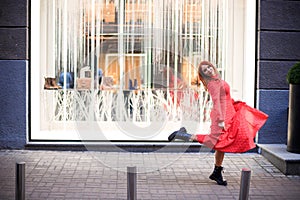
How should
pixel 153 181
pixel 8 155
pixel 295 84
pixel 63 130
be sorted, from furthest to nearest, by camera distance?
1. pixel 63 130
2. pixel 8 155
3. pixel 295 84
4. pixel 153 181

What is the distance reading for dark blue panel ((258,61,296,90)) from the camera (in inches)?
396

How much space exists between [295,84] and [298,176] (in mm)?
1477

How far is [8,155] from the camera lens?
31.4ft

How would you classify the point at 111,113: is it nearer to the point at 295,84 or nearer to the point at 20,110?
the point at 20,110

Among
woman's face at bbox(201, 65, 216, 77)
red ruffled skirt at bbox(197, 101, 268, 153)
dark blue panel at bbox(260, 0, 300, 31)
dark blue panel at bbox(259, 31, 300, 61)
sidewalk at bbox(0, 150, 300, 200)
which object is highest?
dark blue panel at bbox(260, 0, 300, 31)

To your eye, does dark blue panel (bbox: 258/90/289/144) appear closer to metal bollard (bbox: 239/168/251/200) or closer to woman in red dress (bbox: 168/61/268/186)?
woman in red dress (bbox: 168/61/268/186)

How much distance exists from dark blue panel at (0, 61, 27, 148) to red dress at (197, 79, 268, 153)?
4.03 metres

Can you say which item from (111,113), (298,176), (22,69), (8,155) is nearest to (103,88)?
(111,113)

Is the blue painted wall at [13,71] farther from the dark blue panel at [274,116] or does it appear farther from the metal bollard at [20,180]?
the metal bollard at [20,180]

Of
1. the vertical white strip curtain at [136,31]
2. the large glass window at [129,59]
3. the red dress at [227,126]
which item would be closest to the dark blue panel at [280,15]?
the large glass window at [129,59]

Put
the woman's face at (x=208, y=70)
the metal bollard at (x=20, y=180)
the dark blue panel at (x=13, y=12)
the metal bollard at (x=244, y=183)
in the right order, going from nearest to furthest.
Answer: the metal bollard at (x=244, y=183)
the metal bollard at (x=20, y=180)
the woman's face at (x=208, y=70)
the dark blue panel at (x=13, y=12)

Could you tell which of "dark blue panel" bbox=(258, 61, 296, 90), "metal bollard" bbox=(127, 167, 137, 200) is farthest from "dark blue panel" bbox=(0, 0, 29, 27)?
"metal bollard" bbox=(127, 167, 137, 200)

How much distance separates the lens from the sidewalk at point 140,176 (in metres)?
7.09

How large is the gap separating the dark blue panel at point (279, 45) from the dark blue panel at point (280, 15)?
5.1 inches
